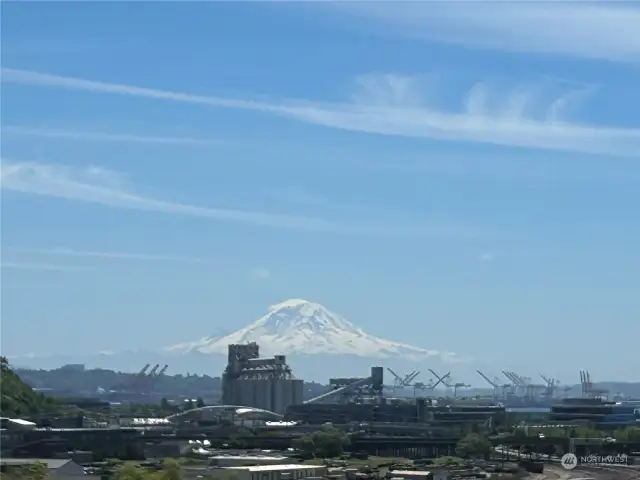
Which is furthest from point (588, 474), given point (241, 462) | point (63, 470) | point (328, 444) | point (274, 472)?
point (63, 470)

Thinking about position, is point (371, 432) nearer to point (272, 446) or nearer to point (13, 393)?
point (272, 446)

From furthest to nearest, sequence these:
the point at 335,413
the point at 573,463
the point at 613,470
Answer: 1. the point at 335,413
2. the point at 573,463
3. the point at 613,470

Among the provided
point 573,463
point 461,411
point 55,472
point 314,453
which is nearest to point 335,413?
point 461,411

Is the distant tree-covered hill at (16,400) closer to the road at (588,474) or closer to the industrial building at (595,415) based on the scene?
the road at (588,474)

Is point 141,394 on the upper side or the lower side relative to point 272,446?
upper

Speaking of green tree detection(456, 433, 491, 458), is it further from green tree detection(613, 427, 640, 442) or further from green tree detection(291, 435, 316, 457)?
green tree detection(613, 427, 640, 442)
